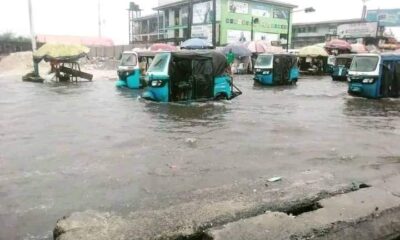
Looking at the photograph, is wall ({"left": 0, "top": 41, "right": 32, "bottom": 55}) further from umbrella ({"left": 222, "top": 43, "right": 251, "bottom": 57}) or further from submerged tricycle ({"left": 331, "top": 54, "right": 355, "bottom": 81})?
submerged tricycle ({"left": 331, "top": 54, "right": 355, "bottom": 81})

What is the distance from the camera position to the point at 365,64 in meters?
17.0

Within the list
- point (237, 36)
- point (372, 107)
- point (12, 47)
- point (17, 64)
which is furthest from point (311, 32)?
point (372, 107)

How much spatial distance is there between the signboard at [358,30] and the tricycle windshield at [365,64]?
126ft

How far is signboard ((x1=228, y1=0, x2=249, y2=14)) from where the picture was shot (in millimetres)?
52781

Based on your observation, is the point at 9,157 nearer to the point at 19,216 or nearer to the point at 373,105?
the point at 19,216

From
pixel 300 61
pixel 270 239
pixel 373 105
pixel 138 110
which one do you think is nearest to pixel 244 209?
pixel 270 239

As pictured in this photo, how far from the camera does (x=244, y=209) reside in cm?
466

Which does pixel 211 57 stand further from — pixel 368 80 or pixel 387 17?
pixel 387 17

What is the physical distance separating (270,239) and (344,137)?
693 cm

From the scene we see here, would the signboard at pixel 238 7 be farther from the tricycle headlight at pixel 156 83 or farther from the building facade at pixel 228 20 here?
the tricycle headlight at pixel 156 83

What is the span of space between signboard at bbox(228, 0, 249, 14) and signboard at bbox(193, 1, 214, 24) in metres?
2.49

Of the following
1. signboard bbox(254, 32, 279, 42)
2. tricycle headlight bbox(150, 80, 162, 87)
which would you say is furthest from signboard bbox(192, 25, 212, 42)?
tricycle headlight bbox(150, 80, 162, 87)

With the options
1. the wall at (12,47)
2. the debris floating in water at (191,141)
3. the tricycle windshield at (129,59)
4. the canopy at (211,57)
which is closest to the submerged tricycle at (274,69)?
the tricycle windshield at (129,59)

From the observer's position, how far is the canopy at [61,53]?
2472 centimetres
